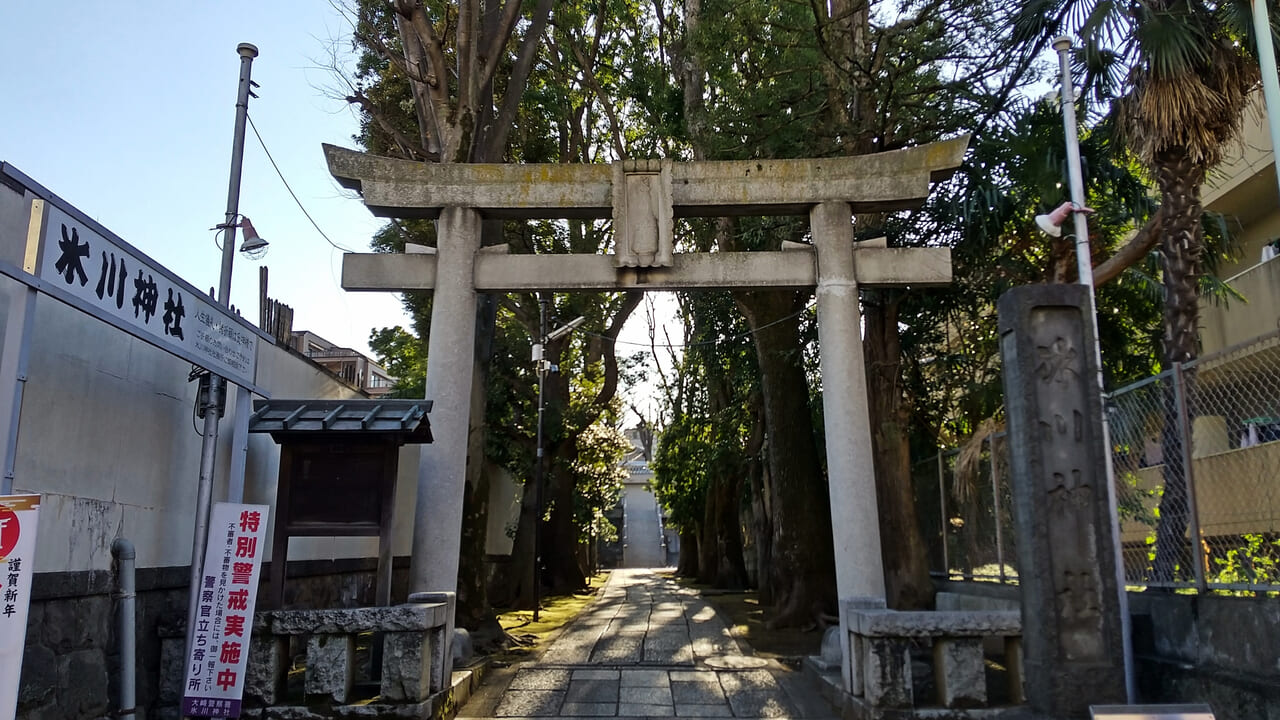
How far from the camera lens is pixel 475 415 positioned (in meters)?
12.0

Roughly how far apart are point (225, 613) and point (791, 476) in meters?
9.17

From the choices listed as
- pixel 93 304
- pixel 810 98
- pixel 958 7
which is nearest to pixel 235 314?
pixel 93 304

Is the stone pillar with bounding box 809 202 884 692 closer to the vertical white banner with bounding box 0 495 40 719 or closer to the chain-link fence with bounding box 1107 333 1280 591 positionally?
the chain-link fence with bounding box 1107 333 1280 591

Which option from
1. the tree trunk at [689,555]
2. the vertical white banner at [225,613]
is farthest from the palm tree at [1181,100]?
the tree trunk at [689,555]

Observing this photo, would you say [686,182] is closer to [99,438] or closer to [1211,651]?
[99,438]

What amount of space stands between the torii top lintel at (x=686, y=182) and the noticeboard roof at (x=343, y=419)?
6.99 ft

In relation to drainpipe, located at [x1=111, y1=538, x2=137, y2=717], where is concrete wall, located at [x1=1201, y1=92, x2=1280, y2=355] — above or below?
above

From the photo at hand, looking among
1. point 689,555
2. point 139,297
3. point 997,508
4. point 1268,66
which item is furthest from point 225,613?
point 689,555

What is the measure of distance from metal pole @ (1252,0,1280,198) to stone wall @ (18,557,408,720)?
9653mm

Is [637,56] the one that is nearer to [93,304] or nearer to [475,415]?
[475,415]

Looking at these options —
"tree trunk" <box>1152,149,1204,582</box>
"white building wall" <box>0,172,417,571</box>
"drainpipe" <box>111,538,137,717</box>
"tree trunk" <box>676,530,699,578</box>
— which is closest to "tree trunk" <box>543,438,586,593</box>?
"tree trunk" <box>676,530,699,578</box>

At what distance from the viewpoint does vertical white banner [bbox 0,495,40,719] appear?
4.62 metres

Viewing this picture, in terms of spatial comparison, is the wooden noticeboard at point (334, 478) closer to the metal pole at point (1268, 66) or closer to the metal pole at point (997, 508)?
the metal pole at point (997, 508)

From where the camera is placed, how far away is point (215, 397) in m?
7.21
